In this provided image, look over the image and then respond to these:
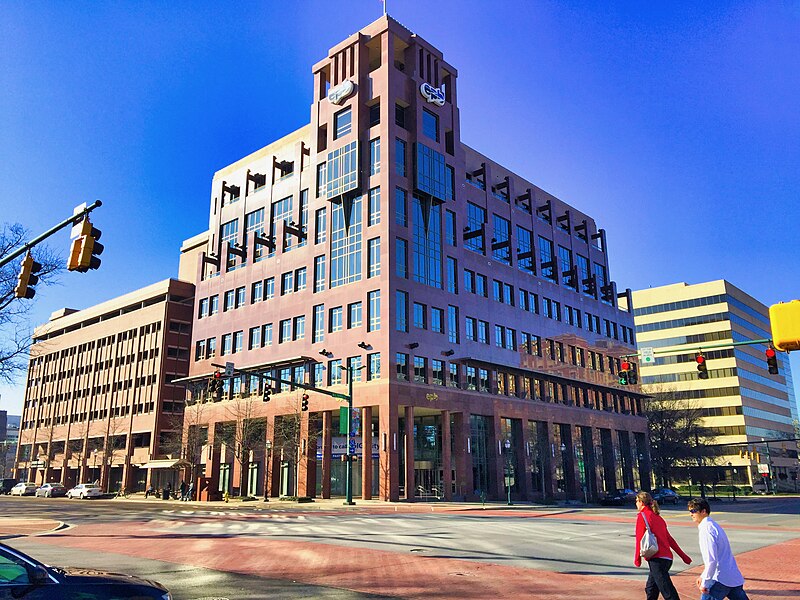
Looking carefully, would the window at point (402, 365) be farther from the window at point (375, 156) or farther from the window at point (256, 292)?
the window at point (256, 292)

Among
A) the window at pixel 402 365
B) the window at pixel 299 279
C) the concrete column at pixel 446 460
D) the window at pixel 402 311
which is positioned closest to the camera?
the window at pixel 402 365

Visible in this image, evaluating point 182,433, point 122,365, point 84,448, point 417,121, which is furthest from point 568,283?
point 84,448

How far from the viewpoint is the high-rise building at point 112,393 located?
78625 millimetres

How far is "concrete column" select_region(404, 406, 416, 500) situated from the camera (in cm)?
4981

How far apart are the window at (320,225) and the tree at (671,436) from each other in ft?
176

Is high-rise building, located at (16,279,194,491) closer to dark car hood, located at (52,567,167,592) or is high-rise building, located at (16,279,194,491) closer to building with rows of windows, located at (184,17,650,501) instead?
building with rows of windows, located at (184,17,650,501)

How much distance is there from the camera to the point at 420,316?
54.7 meters

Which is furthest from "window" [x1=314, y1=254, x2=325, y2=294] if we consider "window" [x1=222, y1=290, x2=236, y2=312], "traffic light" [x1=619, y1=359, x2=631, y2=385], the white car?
"traffic light" [x1=619, y1=359, x2=631, y2=385]

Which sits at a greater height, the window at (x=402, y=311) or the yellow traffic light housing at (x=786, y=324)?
the window at (x=402, y=311)

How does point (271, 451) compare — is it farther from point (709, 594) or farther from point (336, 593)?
point (709, 594)

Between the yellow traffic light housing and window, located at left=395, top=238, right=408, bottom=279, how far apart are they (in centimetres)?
4340

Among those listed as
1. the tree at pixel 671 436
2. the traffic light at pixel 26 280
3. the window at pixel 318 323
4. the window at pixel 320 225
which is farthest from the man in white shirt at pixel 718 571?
the tree at pixel 671 436

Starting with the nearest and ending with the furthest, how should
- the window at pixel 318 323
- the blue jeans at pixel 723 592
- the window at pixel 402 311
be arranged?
the blue jeans at pixel 723 592
the window at pixel 402 311
the window at pixel 318 323

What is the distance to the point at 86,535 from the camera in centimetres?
2111
